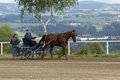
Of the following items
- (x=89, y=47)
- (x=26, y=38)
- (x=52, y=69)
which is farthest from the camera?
(x=89, y=47)

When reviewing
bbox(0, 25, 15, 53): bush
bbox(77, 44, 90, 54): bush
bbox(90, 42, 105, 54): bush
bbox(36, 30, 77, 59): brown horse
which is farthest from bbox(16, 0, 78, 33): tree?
bbox(0, 25, 15, 53): bush

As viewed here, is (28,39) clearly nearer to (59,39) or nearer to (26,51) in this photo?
(26,51)

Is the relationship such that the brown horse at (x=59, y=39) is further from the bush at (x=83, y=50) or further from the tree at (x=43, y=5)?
the tree at (x=43, y=5)

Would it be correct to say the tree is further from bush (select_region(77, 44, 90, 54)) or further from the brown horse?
the brown horse

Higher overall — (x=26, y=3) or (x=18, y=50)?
(x=26, y=3)

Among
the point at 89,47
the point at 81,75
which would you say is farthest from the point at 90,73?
the point at 89,47

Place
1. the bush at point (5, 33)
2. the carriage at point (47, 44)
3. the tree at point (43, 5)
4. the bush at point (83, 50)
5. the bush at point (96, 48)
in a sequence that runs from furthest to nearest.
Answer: the bush at point (5, 33) < the tree at point (43, 5) < the bush at point (96, 48) < the bush at point (83, 50) < the carriage at point (47, 44)

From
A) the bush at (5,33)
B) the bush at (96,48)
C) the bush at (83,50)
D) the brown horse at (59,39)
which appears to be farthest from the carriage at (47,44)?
the bush at (5,33)

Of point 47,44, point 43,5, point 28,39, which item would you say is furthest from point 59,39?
point 43,5

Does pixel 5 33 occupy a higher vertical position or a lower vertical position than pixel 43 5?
lower

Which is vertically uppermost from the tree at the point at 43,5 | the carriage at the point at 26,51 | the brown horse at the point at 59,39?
the tree at the point at 43,5

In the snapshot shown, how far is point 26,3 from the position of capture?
37.9 meters

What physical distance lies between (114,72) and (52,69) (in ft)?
9.83

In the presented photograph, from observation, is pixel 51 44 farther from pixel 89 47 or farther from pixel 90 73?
pixel 90 73
